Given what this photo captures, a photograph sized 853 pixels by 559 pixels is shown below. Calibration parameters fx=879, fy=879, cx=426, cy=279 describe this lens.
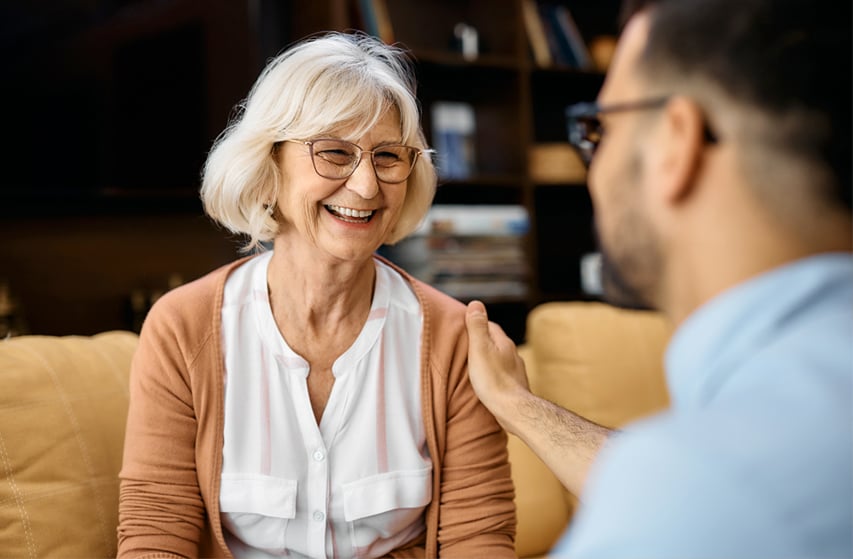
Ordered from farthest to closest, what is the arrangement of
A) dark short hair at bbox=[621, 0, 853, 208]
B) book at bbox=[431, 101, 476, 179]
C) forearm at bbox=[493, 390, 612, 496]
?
1. book at bbox=[431, 101, 476, 179]
2. forearm at bbox=[493, 390, 612, 496]
3. dark short hair at bbox=[621, 0, 853, 208]

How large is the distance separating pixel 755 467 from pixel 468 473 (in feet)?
3.23

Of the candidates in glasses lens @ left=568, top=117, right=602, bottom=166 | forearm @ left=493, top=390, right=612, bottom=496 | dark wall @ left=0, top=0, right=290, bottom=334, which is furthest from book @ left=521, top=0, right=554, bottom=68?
glasses lens @ left=568, top=117, right=602, bottom=166

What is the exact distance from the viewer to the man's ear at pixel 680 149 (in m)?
0.74

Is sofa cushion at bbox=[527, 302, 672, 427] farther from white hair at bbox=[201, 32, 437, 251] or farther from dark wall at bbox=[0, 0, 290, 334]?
dark wall at bbox=[0, 0, 290, 334]

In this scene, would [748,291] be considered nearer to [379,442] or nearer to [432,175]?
[379,442]

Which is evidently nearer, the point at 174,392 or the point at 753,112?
the point at 753,112

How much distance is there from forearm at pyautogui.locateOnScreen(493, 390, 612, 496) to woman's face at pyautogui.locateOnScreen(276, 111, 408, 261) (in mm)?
369

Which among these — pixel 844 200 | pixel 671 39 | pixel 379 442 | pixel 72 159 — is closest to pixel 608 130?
pixel 671 39

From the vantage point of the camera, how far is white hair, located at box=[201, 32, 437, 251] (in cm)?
147

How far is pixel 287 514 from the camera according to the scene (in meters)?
1.43

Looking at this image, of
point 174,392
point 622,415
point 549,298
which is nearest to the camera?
point 174,392

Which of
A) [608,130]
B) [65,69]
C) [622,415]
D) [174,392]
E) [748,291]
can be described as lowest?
[622,415]

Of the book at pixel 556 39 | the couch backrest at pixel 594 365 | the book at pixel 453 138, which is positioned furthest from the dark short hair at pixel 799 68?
the book at pixel 556 39

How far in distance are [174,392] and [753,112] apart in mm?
1030
